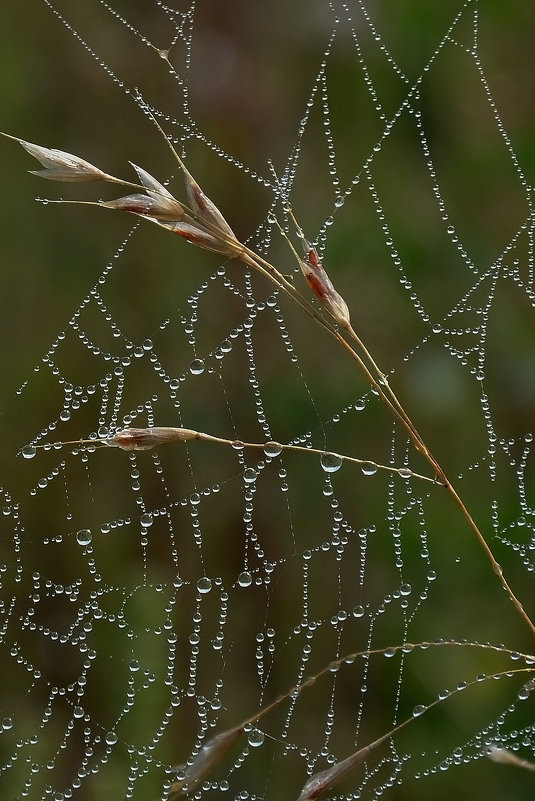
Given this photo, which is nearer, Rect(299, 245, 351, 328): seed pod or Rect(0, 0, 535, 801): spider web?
Rect(299, 245, 351, 328): seed pod

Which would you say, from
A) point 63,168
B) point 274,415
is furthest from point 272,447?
point 274,415

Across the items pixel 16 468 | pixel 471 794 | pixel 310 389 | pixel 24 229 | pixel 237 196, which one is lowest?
pixel 471 794

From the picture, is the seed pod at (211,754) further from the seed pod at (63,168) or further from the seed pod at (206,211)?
the seed pod at (63,168)

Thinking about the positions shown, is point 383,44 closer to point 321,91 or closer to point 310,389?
point 321,91

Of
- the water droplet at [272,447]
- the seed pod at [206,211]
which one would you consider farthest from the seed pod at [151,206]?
the water droplet at [272,447]

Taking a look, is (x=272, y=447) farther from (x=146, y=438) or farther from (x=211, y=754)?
(x=211, y=754)

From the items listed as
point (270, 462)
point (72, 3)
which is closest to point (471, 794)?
point (270, 462)

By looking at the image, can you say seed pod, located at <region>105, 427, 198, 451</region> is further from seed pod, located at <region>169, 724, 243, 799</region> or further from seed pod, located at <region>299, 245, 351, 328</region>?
seed pod, located at <region>169, 724, 243, 799</region>

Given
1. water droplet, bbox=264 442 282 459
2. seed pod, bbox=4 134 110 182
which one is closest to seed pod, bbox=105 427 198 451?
water droplet, bbox=264 442 282 459
